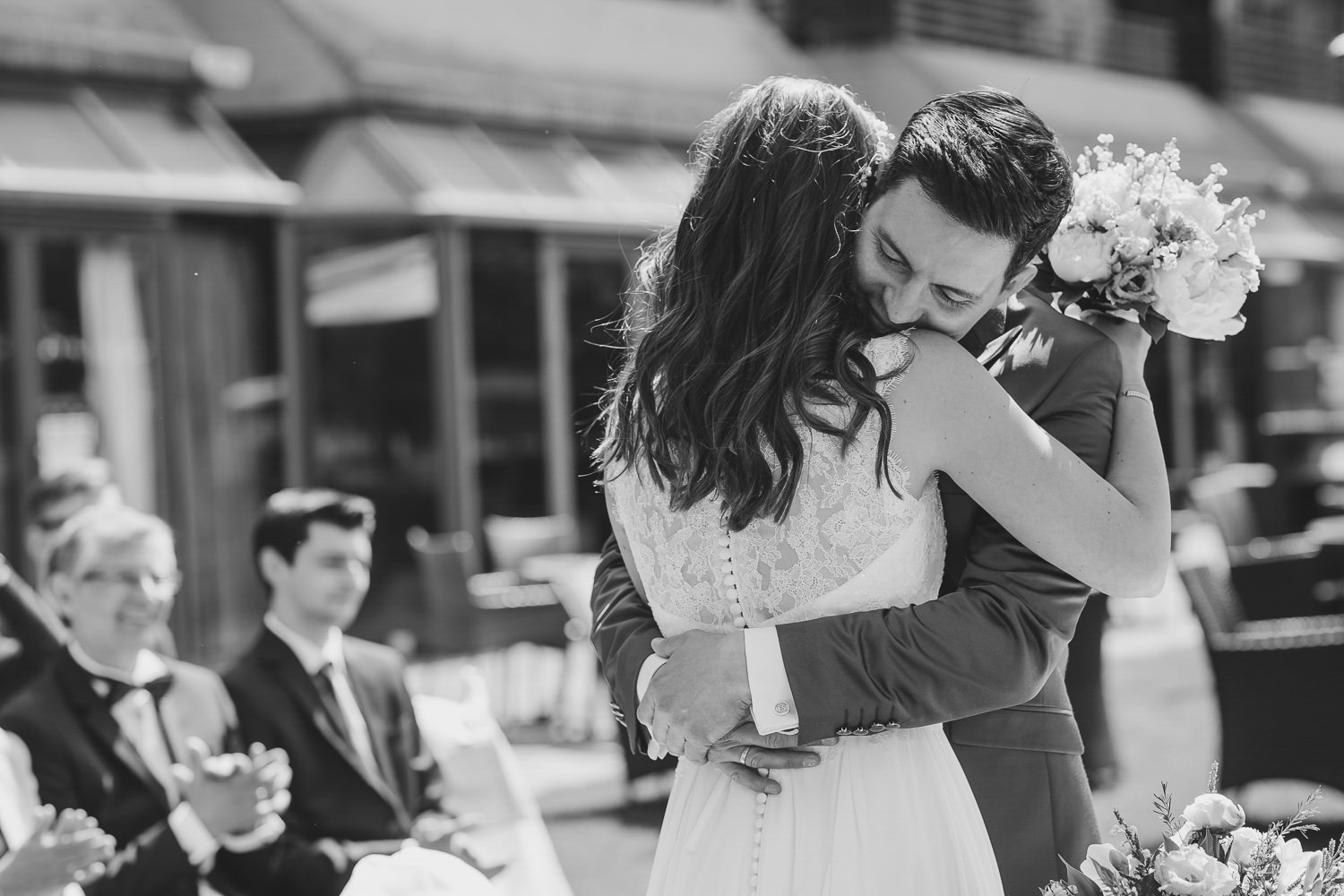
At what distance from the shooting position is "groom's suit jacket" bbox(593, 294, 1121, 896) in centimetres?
200

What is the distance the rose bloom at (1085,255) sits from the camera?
2.30 m

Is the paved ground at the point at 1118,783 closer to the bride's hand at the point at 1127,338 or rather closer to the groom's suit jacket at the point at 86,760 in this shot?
the groom's suit jacket at the point at 86,760

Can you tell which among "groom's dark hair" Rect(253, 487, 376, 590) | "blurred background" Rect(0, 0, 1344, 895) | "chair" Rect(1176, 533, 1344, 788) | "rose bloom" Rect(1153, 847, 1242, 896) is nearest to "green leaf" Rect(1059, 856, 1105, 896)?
"rose bloom" Rect(1153, 847, 1242, 896)

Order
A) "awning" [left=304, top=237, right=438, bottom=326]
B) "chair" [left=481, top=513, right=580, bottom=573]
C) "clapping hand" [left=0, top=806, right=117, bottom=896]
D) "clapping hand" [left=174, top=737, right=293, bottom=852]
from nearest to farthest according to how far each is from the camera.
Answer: "clapping hand" [left=0, top=806, right=117, bottom=896], "clapping hand" [left=174, top=737, right=293, bottom=852], "chair" [left=481, top=513, right=580, bottom=573], "awning" [left=304, top=237, right=438, bottom=326]

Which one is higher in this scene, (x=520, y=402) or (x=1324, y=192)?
(x=1324, y=192)

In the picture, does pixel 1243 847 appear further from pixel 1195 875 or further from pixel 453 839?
pixel 453 839

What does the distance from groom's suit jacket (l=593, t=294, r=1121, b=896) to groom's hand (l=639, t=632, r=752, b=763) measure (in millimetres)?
75

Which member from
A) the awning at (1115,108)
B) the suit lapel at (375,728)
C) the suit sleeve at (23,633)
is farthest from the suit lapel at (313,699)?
the awning at (1115,108)

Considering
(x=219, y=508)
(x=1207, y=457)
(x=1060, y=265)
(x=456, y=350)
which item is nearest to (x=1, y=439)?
(x=219, y=508)

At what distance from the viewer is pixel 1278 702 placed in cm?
539

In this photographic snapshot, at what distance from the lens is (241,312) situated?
10.8 m

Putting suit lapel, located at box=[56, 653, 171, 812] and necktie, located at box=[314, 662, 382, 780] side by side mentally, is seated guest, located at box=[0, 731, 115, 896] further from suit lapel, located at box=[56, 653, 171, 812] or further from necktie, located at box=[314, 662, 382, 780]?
necktie, located at box=[314, 662, 382, 780]

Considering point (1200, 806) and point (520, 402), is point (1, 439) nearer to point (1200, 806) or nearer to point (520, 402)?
point (520, 402)

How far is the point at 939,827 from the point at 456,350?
9378 mm
